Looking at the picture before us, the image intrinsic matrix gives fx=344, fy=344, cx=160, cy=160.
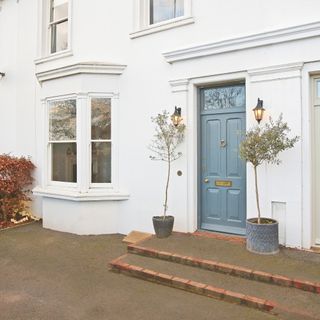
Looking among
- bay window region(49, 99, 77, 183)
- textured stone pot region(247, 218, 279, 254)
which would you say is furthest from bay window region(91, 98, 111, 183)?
textured stone pot region(247, 218, 279, 254)

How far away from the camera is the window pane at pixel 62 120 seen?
761 centimetres

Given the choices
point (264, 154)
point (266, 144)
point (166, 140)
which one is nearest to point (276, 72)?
point (266, 144)

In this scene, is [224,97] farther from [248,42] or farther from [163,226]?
[163,226]

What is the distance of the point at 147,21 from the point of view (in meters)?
7.16

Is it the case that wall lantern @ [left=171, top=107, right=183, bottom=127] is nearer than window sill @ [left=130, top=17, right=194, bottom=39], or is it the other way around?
wall lantern @ [left=171, top=107, right=183, bottom=127]

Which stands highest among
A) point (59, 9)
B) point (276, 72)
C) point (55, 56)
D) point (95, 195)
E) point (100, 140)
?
point (59, 9)

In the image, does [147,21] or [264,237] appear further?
[147,21]

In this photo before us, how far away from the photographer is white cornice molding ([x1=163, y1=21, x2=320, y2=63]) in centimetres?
521

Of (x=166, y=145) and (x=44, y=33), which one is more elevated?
(x=44, y=33)

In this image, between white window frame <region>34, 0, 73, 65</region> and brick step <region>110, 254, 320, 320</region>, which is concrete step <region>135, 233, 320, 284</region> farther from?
white window frame <region>34, 0, 73, 65</region>

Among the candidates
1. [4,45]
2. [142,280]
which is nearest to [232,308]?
[142,280]

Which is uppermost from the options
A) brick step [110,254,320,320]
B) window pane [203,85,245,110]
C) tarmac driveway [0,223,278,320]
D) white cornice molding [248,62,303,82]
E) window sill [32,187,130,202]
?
white cornice molding [248,62,303,82]

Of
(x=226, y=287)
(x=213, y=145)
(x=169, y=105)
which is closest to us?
(x=226, y=287)

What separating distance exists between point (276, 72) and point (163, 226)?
3.19 metres
